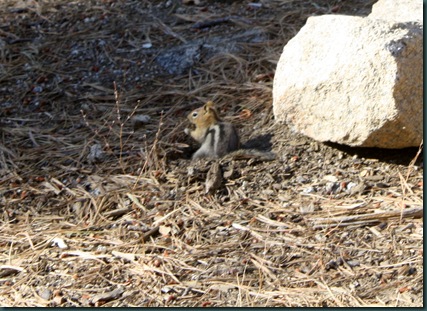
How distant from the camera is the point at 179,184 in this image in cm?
541

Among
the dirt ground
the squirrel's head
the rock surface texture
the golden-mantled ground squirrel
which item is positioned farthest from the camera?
the squirrel's head

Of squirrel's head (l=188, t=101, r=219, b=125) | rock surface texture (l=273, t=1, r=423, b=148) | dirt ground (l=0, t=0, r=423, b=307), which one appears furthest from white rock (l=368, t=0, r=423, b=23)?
squirrel's head (l=188, t=101, r=219, b=125)

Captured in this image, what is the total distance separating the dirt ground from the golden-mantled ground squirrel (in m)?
0.09

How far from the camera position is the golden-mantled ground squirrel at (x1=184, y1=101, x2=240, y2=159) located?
563 centimetres

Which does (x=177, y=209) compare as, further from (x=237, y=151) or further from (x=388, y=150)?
(x=388, y=150)

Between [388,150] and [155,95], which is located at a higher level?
[388,150]

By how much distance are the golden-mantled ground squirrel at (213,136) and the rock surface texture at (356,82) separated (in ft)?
1.27

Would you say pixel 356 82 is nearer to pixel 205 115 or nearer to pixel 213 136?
pixel 213 136

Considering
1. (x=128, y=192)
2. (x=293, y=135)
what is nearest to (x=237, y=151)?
(x=293, y=135)

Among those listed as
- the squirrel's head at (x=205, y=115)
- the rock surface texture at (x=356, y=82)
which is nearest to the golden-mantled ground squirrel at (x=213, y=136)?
the squirrel's head at (x=205, y=115)

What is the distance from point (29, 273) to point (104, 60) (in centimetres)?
274

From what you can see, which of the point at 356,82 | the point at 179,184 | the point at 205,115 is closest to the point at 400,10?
the point at 356,82

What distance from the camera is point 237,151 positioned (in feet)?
18.2

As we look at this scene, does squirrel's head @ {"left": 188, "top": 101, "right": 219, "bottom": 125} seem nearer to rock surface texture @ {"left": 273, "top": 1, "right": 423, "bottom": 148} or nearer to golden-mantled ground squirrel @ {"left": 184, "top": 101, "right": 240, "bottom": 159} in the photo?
golden-mantled ground squirrel @ {"left": 184, "top": 101, "right": 240, "bottom": 159}
